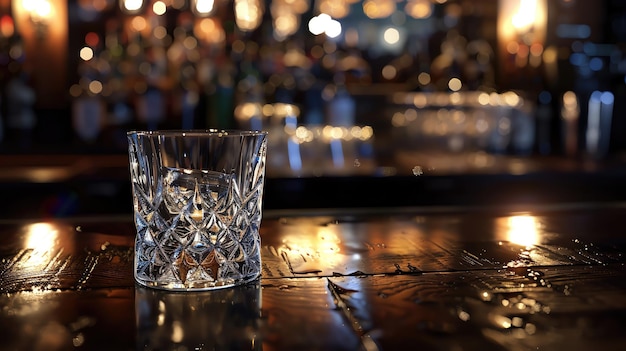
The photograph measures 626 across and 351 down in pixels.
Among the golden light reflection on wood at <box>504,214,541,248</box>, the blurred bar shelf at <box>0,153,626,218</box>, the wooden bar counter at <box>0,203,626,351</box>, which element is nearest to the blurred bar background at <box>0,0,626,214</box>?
the blurred bar shelf at <box>0,153,626,218</box>

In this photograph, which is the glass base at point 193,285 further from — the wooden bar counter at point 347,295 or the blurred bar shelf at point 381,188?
the blurred bar shelf at point 381,188

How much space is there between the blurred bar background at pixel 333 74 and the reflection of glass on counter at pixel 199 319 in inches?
79.6

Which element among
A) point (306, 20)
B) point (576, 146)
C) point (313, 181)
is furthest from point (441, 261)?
point (306, 20)

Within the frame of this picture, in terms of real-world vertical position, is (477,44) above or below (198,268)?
above

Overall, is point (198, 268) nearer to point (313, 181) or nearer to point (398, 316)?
point (398, 316)

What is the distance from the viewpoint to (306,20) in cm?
355

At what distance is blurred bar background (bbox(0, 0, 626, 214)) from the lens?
2.84 meters

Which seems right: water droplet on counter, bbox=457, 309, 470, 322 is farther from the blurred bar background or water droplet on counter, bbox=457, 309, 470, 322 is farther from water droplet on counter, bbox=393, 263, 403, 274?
the blurred bar background

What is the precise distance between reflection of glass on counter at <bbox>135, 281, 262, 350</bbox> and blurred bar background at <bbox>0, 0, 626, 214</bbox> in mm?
2022

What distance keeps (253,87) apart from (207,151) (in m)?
2.54

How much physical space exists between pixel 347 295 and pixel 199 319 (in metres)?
0.11

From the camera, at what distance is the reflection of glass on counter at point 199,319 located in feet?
1.25

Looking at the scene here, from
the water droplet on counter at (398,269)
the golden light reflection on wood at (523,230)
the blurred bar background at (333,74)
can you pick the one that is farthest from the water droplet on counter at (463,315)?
the blurred bar background at (333,74)

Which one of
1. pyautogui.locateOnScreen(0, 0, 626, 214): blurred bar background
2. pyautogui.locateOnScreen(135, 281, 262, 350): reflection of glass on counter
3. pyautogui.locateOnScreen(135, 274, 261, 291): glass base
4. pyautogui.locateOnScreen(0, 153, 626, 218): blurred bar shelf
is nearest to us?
pyautogui.locateOnScreen(135, 281, 262, 350): reflection of glass on counter
